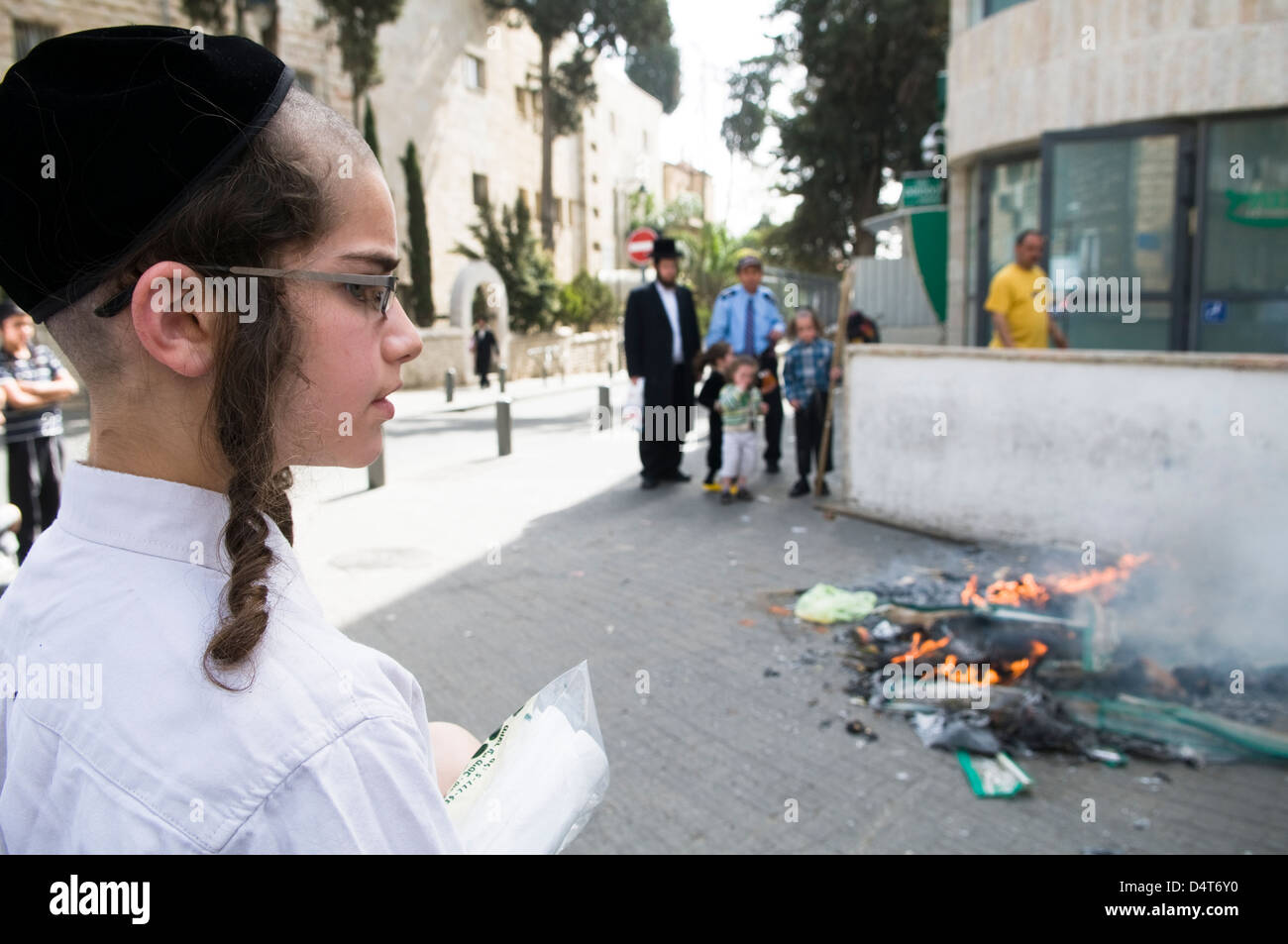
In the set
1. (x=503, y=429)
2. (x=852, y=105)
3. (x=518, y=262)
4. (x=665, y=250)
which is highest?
(x=852, y=105)

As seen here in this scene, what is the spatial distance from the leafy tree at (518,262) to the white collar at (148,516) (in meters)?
30.0

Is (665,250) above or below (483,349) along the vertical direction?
above

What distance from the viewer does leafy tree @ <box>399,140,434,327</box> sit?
31.1 meters

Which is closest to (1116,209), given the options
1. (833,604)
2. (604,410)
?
(833,604)

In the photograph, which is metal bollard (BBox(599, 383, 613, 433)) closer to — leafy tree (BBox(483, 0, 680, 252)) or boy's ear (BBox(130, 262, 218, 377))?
boy's ear (BBox(130, 262, 218, 377))

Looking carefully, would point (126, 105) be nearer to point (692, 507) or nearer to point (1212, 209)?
point (692, 507)

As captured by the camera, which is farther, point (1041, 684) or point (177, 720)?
point (1041, 684)

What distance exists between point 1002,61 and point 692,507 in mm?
6956

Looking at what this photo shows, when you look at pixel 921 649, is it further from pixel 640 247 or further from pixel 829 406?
pixel 640 247

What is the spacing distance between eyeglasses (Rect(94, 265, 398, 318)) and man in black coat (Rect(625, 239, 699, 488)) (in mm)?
8619

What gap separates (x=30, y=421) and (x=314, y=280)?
723cm

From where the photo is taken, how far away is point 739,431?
9.06 metres
